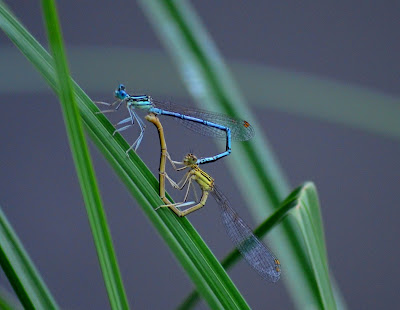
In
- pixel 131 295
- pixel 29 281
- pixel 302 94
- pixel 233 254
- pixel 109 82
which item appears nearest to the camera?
pixel 29 281

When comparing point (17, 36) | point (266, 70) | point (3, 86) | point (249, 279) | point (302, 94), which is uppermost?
point (3, 86)

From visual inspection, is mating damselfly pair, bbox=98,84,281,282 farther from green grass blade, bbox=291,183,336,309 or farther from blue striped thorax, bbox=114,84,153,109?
green grass blade, bbox=291,183,336,309

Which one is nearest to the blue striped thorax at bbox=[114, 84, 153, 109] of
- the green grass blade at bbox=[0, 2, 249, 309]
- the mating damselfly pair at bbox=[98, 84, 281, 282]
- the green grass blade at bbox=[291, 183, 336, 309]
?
the mating damselfly pair at bbox=[98, 84, 281, 282]

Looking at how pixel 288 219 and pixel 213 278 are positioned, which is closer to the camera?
pixel 213 278

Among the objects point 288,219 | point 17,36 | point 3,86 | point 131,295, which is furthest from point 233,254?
point 131,295

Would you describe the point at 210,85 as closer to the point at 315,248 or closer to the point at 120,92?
the point at 120,92

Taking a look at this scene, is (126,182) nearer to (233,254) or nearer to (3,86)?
(233,254)

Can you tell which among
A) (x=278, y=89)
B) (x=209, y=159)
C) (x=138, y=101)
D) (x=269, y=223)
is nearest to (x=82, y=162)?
(x=269, y=223)
